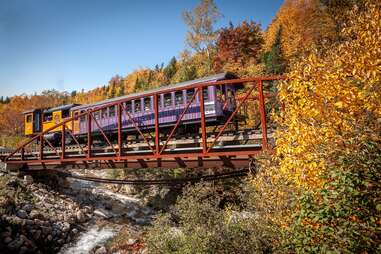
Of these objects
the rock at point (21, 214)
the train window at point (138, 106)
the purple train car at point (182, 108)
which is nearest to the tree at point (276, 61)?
the purple train car at point (182, 108)

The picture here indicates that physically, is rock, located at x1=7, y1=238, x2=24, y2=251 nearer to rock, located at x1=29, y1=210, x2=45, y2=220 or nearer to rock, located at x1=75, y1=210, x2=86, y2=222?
rock, located at x1=29, y1=210, x2=45, y2=220

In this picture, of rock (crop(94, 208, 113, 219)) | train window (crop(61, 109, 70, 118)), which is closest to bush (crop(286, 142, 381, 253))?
rock (crop(94, 208, 113, 219))

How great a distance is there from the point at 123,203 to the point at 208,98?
11944 mm

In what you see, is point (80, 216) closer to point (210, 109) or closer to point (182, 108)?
point (182, 108)

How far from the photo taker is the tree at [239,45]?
116 feet

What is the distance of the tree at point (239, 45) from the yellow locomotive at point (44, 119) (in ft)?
65.3

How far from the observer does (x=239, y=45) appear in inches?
1458

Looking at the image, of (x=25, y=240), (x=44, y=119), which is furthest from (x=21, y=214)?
(x=44, y=119)

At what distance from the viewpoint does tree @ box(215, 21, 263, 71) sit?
116ft

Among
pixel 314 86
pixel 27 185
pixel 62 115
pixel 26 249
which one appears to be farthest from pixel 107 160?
pixel 62 115

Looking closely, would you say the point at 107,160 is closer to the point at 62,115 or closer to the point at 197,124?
the point at 197,124

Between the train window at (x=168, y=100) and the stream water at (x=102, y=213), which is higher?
the train window at (x=168, y=100)

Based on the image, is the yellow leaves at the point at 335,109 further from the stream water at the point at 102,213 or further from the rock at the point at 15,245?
the rock at the point at 15,245

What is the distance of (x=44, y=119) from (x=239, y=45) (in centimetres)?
2658
